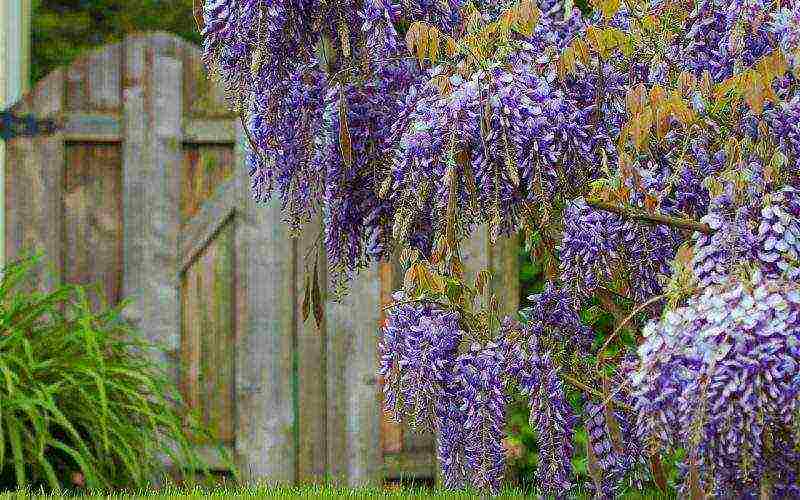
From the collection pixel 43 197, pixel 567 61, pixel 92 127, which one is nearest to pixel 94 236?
pixel 43 197

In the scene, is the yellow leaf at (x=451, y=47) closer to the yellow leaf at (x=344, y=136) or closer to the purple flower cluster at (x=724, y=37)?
the yellow leaf at (x=344, y=136)

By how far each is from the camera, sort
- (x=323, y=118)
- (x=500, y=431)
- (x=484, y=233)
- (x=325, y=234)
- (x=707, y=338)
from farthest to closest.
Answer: (x=484, y=233), (x=325, y=234), (x=323, y=118), (x=500, y=431), (x=707, y=338)

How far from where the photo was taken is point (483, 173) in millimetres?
2576

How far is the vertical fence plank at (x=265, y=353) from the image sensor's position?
447 centimetres

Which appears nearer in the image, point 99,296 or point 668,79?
point 668,79

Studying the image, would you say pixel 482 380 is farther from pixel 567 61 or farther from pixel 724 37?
pixel 724 37

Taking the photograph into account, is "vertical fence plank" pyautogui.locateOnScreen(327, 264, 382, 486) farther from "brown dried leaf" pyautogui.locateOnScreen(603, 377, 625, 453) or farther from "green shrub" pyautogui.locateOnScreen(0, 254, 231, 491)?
"brown dried leaf" pyautogui.locateOnScreen(603, 377, 625, 453)

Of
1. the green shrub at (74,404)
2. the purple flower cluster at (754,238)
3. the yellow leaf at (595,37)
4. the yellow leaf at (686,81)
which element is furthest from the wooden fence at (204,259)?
the purple flower cluster at (754,238)

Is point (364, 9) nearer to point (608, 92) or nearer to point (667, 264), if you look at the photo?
point (608, 92)

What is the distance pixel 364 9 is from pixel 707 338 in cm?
114

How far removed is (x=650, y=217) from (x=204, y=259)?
237 cm

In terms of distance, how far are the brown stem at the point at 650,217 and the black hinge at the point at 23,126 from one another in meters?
2.69

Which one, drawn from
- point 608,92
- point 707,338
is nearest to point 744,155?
point 608,92

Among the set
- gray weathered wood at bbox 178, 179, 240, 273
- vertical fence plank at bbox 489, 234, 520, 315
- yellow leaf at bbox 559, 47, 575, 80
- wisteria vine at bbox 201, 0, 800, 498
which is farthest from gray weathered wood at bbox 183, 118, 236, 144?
yellow leaf at bbox 559, 47, 575, 80
